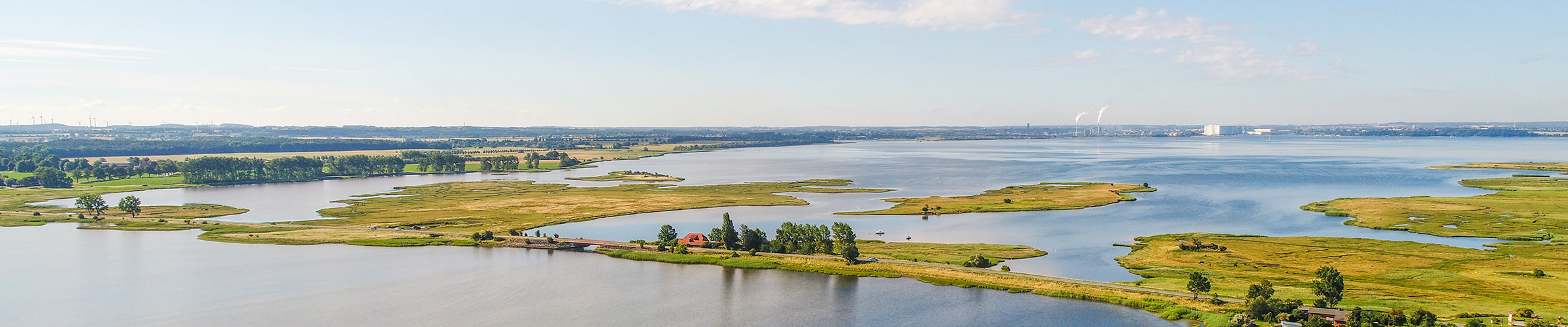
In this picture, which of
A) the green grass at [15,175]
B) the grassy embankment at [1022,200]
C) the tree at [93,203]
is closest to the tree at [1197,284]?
the grassy embankment at [1022,200]

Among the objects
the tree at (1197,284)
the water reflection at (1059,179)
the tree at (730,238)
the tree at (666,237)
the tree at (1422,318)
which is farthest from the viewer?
the water reflection at (1059,179)

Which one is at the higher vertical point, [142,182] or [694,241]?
[142,182]

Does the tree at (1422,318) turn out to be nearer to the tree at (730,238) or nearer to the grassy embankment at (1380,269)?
the grassy embankment at (1380,269)

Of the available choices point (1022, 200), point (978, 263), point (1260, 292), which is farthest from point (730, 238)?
point (1022, 200)

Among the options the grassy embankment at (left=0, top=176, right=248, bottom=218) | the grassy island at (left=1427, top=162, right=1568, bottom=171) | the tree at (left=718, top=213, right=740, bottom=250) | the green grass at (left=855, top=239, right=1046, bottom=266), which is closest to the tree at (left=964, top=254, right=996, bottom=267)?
the green grass at (left=855, top=239, right=1046, bottom=266)

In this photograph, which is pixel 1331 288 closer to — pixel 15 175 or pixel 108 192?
pixel 108 192

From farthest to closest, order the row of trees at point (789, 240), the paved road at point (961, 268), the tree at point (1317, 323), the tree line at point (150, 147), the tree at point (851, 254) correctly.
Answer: the tree line at point (150, 147)
the row of trees at point (789, 240)
the tree at point (851, 254)
the paved road at point (961, 268)
the tree at point (1317, 323)
